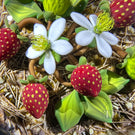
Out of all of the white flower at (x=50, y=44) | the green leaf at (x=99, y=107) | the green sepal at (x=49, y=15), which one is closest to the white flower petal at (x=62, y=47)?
the white flower at (x=50, y=44)

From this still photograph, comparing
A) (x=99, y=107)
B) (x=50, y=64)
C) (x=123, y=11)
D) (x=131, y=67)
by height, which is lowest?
(x=99, y=107)

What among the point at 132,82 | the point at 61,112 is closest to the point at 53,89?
the point at 61,112

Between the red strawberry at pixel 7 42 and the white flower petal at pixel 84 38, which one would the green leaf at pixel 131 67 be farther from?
the red strawberry at pixel 7 42

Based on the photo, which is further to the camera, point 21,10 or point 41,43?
point 21,10

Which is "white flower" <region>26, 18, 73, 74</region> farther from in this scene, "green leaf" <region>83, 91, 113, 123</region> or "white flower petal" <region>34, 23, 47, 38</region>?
"green leaf" <region>83, 91, 113, 123</region>

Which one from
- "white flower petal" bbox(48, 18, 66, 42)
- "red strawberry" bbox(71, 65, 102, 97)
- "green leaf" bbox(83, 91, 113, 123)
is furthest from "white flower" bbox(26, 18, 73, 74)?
"green leaf" bbox(83, 91, 113, 123)

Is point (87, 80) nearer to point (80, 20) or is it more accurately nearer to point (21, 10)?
point (80, 20)

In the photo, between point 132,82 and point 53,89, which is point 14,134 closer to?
point 53,89

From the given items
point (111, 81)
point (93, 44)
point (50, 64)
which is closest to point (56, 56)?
point (50, 64)
